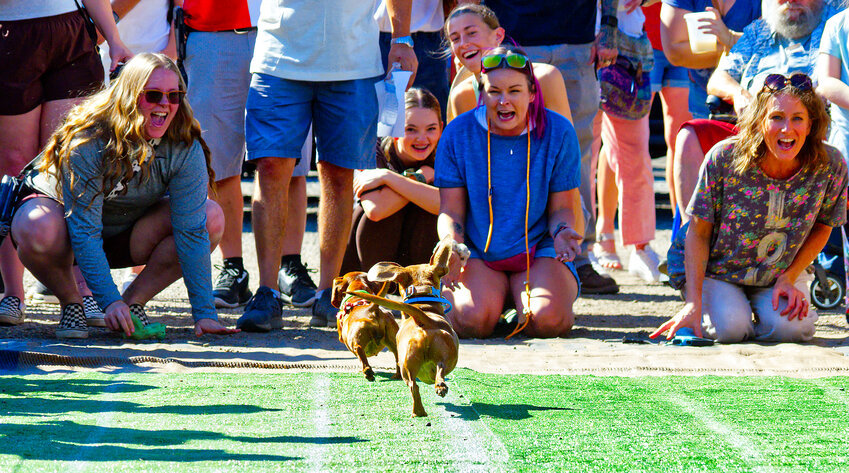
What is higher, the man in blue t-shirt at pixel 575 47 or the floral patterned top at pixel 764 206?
the man in blue t-shirt at pixel 575 47

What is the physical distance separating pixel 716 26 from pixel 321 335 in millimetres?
2569

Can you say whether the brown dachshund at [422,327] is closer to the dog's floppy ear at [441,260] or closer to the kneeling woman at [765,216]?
the dog's floppy ear at [441,260]

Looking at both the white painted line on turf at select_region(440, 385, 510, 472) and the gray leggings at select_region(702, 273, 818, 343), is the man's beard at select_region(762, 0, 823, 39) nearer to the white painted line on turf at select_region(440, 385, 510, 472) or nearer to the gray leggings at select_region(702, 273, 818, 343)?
the gray leggings at select_region(702, 273, 818, 343)

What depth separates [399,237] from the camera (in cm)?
523

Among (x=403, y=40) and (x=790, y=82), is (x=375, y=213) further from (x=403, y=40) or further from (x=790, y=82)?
(x=790, y=82)

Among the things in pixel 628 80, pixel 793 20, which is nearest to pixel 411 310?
pixel 793 20

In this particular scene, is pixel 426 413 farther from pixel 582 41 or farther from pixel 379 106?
pixel 582 41

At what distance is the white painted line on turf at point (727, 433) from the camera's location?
251 cm

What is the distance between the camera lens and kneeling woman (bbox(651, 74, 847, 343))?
4.25 meters

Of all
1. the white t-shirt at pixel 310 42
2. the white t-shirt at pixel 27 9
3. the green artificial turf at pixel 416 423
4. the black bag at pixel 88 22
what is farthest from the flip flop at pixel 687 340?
the white t-shirt at pixel 27 9

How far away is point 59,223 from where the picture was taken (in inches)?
167

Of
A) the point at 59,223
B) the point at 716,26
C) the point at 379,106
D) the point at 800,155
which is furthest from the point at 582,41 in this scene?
the point at 59,223

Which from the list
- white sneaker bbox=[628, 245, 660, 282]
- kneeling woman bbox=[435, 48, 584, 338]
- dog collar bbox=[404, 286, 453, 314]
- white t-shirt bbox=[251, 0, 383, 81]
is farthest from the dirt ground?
white sneaker bbox=[628, 245, 660, 282]

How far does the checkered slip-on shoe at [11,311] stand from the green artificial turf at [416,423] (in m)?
1.14
